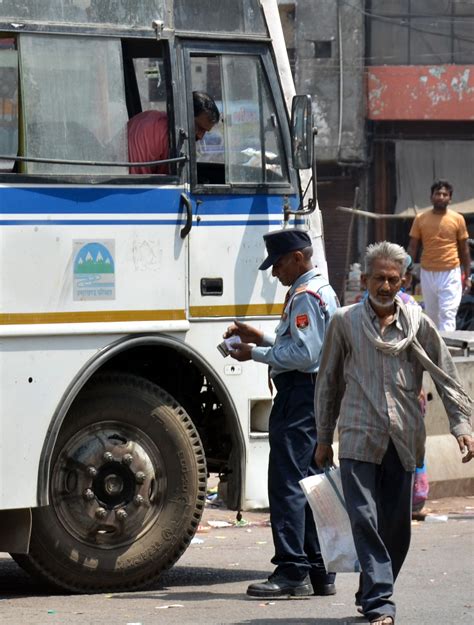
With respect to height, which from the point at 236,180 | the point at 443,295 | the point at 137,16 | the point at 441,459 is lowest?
the point at 441,459

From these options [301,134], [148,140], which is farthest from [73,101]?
[301,134]

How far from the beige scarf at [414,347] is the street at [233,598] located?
3.38ft

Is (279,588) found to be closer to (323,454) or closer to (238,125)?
(323,454)

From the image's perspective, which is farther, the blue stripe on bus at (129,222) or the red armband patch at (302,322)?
the red armband patch at (302,322)

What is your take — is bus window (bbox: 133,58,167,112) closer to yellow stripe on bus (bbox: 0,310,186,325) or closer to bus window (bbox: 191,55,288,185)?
bus window (bbox: 191,55,288,185)

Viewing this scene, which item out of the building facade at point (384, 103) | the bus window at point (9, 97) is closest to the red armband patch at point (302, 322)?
the bus window at point (9, 97)

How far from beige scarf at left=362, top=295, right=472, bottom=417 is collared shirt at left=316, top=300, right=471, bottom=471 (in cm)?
2

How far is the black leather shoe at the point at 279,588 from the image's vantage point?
24.9 feet

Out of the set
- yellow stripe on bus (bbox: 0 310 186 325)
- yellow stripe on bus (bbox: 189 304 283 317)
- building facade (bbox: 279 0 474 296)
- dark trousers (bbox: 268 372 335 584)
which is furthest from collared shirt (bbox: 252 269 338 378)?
building facade (bbox: 279 0 474 296)

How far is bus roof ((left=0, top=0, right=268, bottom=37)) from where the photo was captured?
7.38 m

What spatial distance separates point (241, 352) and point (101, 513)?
108 centimetres

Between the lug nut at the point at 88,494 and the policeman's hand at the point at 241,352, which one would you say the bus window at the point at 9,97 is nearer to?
the policeman's hand at the point at 241,352

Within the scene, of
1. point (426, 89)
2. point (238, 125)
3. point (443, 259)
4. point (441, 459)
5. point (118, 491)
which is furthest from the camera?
point (426, 89)

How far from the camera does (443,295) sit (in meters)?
15.3
